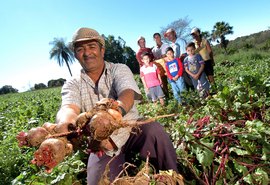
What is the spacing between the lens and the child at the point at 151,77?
21.1 ft

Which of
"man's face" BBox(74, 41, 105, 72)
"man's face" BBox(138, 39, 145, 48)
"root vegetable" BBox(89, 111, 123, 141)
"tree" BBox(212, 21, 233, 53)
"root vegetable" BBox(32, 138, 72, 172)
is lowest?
"root vegetable" BBox(32, 138, 72, 172)

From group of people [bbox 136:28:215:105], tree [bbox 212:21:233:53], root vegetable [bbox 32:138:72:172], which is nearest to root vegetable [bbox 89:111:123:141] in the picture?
root vegetable [bbox 32:138:72:172]

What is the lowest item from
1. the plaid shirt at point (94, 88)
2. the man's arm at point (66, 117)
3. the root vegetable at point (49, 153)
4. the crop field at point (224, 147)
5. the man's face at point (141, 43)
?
the crop field at point (224, 147)

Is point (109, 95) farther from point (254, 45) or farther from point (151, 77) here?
point (254, 45)

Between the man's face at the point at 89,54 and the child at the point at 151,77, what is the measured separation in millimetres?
4188

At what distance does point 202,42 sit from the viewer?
19.2 feet

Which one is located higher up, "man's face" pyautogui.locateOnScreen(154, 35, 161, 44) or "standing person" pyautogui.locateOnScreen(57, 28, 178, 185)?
"man's face" pyautogui.locateOnScreen(154, 35, 161, 44)

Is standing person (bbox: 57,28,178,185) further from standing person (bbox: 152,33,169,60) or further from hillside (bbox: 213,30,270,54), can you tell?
hillside (bbox: 213,30,270,54)

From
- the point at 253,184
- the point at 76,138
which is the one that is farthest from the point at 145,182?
the point at 253,184

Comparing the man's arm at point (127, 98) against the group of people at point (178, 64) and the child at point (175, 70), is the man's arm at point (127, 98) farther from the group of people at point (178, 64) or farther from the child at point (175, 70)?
the child at point (175, 70)

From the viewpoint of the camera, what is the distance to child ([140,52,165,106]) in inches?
254

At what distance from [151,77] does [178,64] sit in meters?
0.81

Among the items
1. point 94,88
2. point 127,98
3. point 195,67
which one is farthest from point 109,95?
point 195,67

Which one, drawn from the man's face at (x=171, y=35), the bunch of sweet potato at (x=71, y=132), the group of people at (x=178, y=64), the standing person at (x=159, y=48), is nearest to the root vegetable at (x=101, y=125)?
the bunch of sweet potato at (x=71, y=132)
